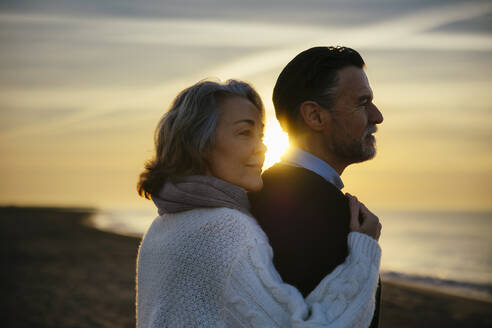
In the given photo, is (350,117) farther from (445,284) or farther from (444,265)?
(444,265)

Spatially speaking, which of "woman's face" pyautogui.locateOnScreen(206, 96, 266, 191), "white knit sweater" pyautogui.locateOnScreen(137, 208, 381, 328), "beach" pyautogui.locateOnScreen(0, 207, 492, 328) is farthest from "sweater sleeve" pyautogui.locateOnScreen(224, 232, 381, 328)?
"beach" pyautogui.locateOnScreen(0, 207, 492, 328)

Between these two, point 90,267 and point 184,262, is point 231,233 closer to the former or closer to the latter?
point 184,262

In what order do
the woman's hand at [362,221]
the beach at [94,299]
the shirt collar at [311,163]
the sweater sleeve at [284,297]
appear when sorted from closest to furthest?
the sweater sleeve at [284,297]
the woman's hand at [362,221]
the shirt collar at [311,163]
the beach at [94,299]

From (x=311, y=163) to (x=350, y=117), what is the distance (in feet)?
1.12

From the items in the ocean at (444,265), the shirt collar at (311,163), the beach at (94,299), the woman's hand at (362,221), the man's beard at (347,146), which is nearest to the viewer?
the woman's hand at (362,221)

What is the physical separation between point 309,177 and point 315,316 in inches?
27.4

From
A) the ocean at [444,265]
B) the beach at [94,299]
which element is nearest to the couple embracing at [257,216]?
the beach at [94,299]

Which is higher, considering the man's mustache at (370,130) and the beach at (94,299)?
the man's mustache at (370,130)

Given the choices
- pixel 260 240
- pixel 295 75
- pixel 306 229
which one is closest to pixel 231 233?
pixel 260 240

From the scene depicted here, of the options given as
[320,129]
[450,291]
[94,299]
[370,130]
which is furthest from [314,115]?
[450,291]

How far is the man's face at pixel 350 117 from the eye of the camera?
8.32 ft

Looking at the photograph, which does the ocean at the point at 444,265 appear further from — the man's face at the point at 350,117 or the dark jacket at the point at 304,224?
the dark jacket at the point at 304,224

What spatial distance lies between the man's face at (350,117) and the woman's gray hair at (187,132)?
0.56 metres

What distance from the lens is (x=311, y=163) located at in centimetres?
246
